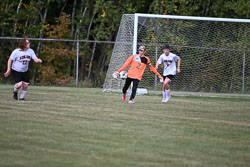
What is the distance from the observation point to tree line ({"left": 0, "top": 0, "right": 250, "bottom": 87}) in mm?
25484

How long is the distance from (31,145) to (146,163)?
1655mm

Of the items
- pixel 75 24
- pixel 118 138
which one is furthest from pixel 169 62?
pixel 75 24

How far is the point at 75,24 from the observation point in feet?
92.2

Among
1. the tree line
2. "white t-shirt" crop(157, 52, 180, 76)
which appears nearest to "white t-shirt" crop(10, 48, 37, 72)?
"white t-shirt" crop(157, 52, 180, 76)

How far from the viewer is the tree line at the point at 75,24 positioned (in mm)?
25484

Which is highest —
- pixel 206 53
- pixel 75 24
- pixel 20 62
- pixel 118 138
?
pixel 118 138

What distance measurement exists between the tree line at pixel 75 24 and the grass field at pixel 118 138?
1373cm

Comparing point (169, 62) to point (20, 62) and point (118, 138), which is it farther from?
point (118, 138)

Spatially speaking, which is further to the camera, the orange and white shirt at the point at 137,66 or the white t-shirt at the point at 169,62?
the white t-shirt at the point at 169,62

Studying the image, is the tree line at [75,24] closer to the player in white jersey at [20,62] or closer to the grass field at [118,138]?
the player in white jersey at [20,62]

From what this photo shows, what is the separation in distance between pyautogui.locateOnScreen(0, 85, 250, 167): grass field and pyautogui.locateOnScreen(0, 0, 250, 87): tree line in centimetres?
1373

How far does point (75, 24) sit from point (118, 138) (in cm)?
2116

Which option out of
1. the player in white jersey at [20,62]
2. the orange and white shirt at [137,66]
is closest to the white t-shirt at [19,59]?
the player in white jersey at [20,62]

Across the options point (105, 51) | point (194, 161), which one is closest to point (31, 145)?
point (194, 161)
